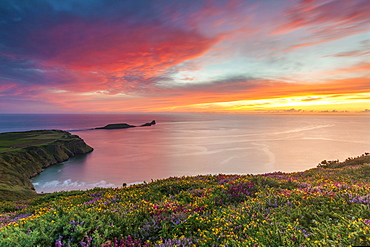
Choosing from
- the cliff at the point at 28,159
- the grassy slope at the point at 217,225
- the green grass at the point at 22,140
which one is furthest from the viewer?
the green grass at the point at 22,140

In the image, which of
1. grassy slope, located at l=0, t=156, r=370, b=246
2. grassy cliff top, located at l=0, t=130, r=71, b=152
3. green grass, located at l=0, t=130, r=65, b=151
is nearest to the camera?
grassy slope, located at l=0, t=156, r=370, b=246

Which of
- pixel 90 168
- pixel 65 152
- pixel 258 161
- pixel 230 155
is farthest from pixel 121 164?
pixel 258 161

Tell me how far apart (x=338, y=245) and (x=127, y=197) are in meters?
9.98

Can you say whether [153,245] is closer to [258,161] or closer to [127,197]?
[127,197]

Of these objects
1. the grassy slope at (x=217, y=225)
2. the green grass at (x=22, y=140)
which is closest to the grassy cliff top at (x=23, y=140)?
the green grass at (x=22, y=140)

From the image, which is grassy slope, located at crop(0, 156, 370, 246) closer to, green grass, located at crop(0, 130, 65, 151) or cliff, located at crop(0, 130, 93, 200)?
cliff, located at crop(0, 130, 93, 200)

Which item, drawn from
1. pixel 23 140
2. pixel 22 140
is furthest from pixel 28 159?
pixel 22 140

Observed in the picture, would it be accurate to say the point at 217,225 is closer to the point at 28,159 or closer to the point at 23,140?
the point at 28,159

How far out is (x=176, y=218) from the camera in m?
7.19

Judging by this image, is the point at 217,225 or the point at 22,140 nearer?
the point at 217,225

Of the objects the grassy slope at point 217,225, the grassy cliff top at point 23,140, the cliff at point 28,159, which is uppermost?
the grassy slope at point 217,225

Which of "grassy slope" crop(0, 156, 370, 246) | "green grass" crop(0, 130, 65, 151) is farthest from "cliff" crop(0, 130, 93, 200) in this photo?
"grassy slope" crop(0, 156, 370, 246)

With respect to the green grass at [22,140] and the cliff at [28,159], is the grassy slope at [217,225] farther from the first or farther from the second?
the green grass at [22,140]

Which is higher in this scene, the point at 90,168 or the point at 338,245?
the point at 338,245
